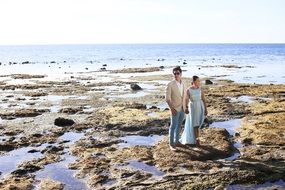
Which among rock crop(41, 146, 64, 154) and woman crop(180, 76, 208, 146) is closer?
woman crop(180, 76, 208, 146)

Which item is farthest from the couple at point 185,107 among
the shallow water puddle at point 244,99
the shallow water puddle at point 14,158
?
the shallow water puddle at point 244,99

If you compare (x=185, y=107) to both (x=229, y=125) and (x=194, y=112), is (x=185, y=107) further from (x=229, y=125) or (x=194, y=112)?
(x=229, y=125)

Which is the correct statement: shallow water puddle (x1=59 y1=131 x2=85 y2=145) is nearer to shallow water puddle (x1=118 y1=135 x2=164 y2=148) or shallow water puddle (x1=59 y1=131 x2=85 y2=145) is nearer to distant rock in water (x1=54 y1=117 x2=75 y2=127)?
distant rock in water (x1=54 y1=117 x2=75 y2=127)

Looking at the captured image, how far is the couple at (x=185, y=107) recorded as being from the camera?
535 inches

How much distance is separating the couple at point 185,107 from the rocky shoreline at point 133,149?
0.57m

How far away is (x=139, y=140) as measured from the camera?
16.6 meters

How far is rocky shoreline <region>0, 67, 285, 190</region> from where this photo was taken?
449 inches

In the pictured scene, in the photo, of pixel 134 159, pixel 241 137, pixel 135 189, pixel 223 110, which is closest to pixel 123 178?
pixel 135 189

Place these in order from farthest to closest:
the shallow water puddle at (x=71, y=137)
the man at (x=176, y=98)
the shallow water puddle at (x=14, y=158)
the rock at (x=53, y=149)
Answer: the shallow water puddle at (x=71, y=137)
the rock at (x=53, y=149)
the man at (x=176, y=98)
the shallow water puddle at (x=14, y=158)

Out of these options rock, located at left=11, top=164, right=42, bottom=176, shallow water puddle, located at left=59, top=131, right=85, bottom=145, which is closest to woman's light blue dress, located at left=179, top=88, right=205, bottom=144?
shallow water puddle, located at left=59, top=131, right=85, bottom=145

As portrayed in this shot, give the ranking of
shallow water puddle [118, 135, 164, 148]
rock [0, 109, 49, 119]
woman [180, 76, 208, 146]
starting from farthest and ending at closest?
1. rock [0, 109, 49, 119]
2. shallow water puddle [118, 135, 164, 148]
3. woman [180, 76, 208, 146]

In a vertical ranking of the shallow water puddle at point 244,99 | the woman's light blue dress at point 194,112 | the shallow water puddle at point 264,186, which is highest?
the woman's light blue dress at point 194,112

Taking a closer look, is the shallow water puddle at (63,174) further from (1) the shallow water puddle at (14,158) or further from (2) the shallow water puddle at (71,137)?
(2) the shallow water puddle at (71,137)

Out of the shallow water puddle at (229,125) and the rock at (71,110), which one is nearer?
the shallow water puddle at (229,125)
